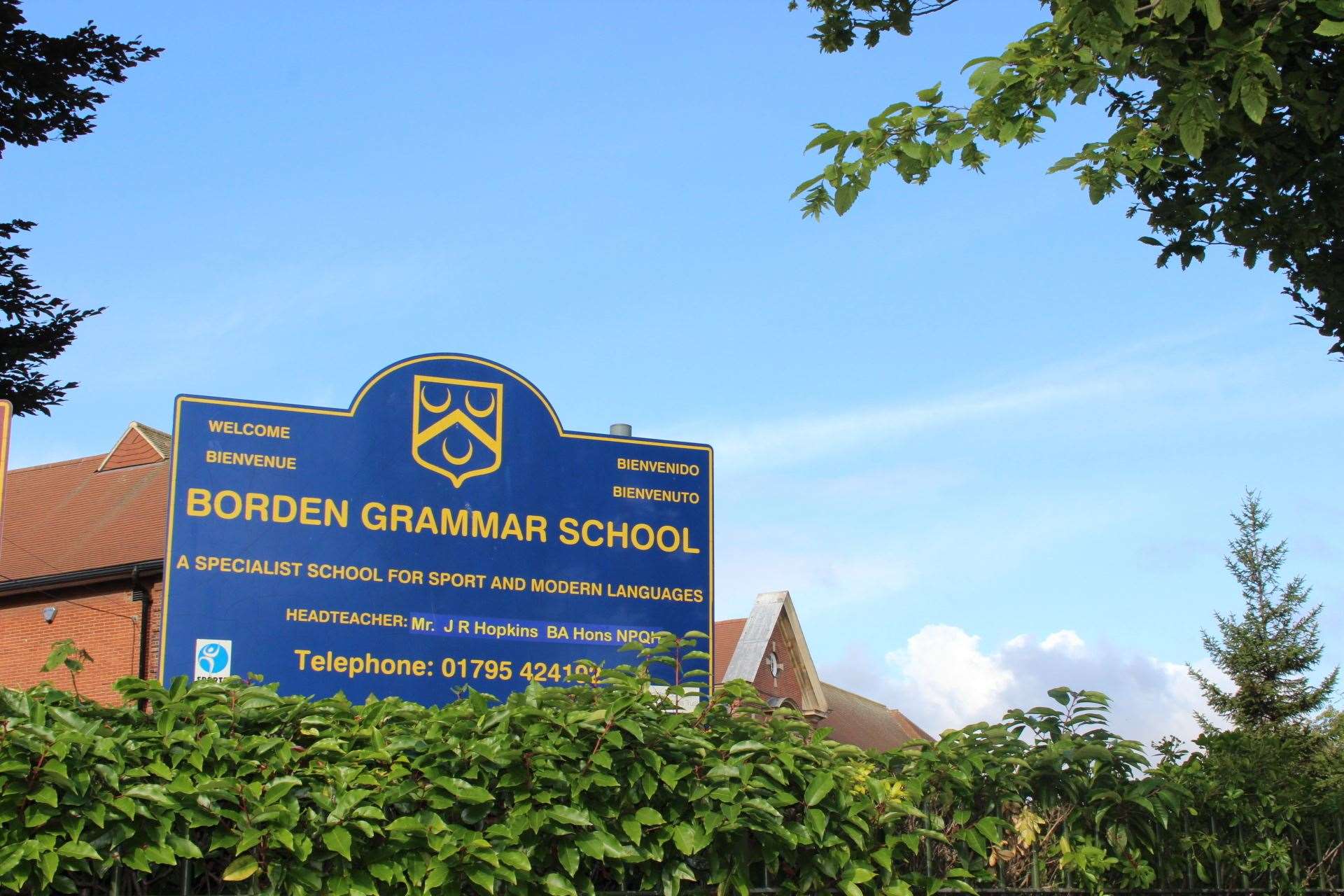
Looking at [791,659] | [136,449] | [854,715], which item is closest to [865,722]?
[854,715]

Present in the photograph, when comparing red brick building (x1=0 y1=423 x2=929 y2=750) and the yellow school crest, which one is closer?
the yellow school crest

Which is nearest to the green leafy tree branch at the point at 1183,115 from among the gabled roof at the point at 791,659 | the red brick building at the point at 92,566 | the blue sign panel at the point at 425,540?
the blue sign panel at the point at 425,540

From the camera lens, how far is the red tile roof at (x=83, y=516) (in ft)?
91.4

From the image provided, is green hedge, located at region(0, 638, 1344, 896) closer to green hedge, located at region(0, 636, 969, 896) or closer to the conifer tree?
green hedge, located at region(0, 636, 969, 896)

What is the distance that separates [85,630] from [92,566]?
1.31 meters

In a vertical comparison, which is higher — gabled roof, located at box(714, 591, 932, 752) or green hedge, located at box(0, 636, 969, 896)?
gabled roof, located at box(714, 591, 932, 752)

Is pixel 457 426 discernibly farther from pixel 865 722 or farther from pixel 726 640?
pixel 865 722

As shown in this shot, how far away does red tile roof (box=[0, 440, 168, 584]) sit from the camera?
2784 cm

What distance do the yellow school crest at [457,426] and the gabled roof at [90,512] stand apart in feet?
65.5

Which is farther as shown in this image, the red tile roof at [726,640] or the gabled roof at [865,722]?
the gabled roof at [865,722]

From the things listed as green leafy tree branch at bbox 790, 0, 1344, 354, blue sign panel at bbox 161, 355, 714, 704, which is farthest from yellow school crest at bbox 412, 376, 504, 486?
green leafy tree branch at bbox 790, 0, 1344, 354

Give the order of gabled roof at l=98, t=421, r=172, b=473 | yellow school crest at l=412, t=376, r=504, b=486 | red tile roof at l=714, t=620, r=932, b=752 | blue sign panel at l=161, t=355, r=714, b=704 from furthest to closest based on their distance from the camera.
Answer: red tile roof at l=714, t=620, r=932, b=752 → gabled roof at l=98, t=421, r=172, b=473 → yellow school crest at l=412, t=376, r=504, b=486 → blue sign panel at l=161, t=355, r=714, b=704

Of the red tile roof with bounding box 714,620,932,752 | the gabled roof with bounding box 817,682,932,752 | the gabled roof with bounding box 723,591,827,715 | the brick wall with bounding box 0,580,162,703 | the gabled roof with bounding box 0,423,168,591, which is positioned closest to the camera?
the brick wall with bounding box 0,580,162,703

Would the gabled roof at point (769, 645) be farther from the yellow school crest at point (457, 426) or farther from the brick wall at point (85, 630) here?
the yellow school crest at point (457, 426)
